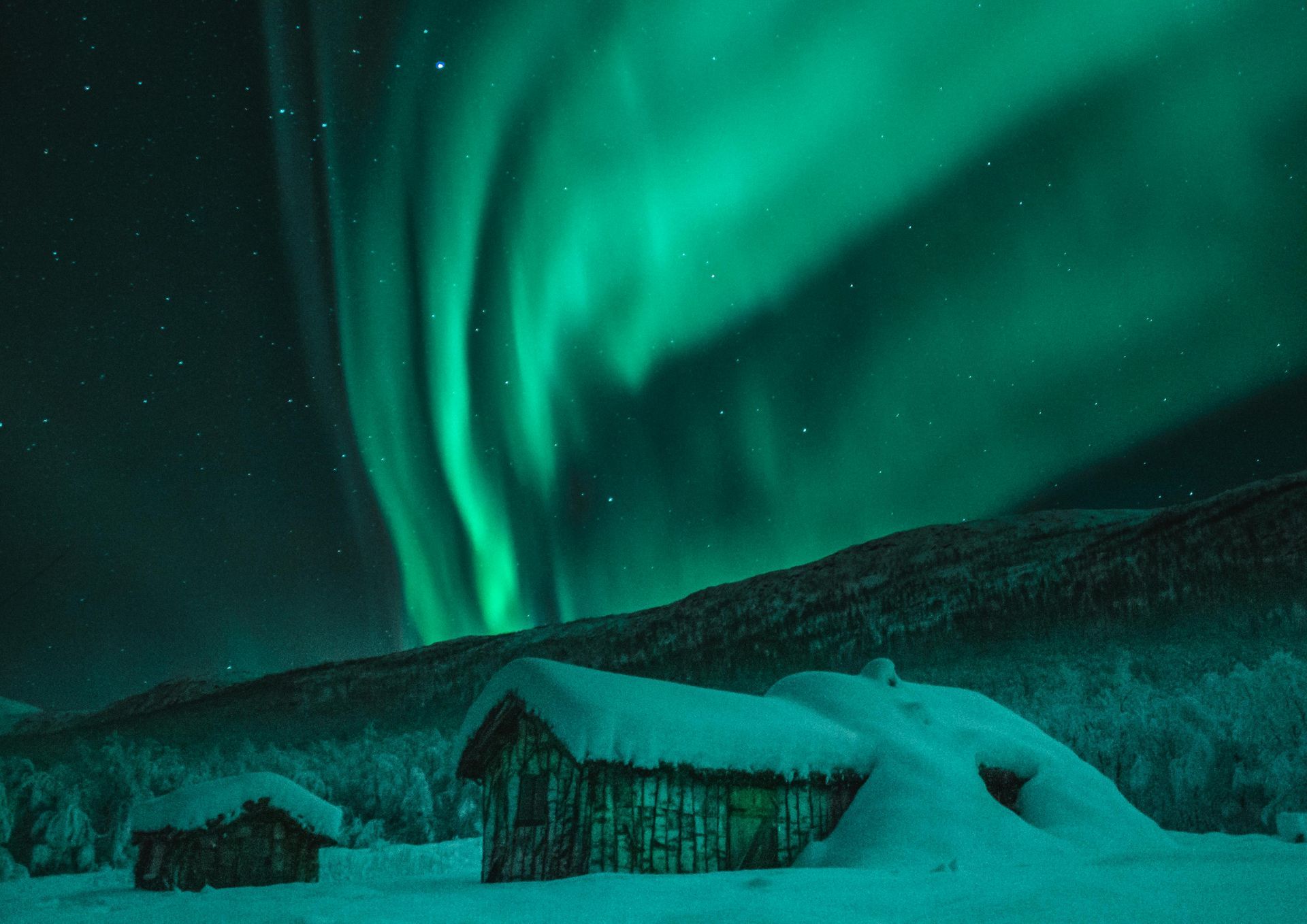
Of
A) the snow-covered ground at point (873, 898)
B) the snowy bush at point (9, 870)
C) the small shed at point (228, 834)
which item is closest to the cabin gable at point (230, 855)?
the small shed at point (228, 834)

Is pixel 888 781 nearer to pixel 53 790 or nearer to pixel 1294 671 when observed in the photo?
pixel 1294 671

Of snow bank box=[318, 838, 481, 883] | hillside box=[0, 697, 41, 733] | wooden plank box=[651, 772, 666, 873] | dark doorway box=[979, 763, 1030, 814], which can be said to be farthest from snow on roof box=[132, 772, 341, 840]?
hillside box=[0, 697, 41, 733]

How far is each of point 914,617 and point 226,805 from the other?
188ft

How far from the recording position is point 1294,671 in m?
43.9

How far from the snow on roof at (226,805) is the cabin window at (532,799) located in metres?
8.70

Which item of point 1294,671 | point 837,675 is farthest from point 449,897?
point 1294,671

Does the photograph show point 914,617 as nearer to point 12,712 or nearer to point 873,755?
point 873,755

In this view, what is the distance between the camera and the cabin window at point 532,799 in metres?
13.6

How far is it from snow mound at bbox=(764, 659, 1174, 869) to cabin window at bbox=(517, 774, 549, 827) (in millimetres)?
3910

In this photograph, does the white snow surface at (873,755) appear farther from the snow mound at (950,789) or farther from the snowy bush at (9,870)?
the snowy bush at (9,870)

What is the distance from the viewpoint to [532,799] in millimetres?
13891

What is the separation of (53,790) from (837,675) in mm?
48097

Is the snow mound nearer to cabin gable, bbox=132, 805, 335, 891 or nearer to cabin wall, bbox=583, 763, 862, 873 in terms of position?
cabin wall, bbox=583, 763, 862, 873

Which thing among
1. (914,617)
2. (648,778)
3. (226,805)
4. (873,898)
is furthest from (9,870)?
(914,617)
